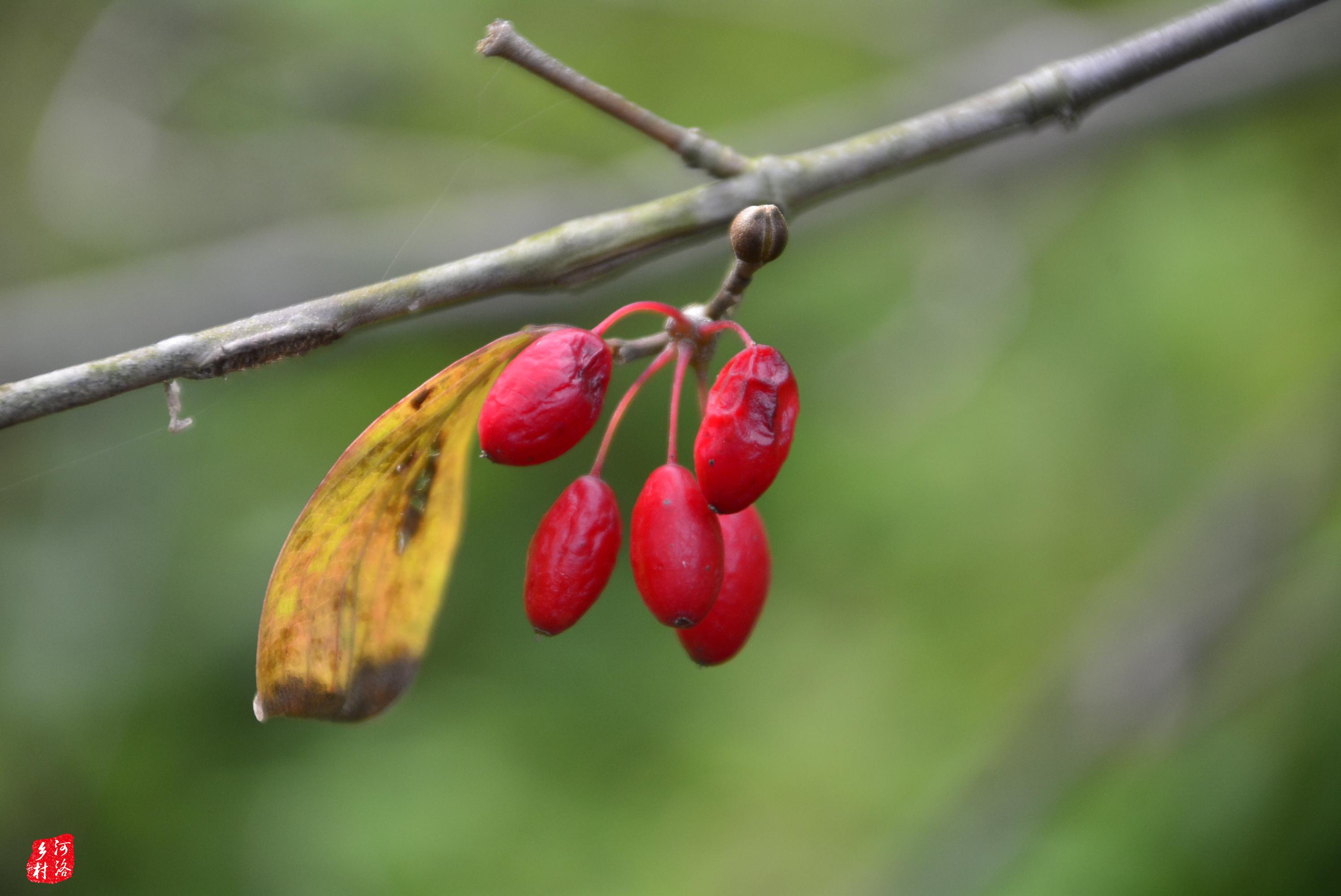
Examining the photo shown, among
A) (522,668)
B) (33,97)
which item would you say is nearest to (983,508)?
(522,668)

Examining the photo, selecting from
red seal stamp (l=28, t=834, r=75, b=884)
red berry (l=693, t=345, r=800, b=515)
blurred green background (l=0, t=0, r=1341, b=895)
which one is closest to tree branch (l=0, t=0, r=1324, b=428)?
red berry (l=693, t=345, r=800, b=515)

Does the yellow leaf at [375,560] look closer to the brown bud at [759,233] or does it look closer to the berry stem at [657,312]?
the berry stem at [657,312]

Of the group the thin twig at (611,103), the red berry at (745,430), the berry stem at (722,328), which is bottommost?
the red berry at (745,430)

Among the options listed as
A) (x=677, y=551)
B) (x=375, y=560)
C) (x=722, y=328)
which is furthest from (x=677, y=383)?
(x=375, y=560)

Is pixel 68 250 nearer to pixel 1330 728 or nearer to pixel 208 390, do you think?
pixel 208 390

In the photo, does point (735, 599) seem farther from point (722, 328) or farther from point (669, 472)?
point (722, 328)

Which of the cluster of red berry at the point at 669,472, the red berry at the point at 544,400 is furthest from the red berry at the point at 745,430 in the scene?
the red berry at the point at 544,400
